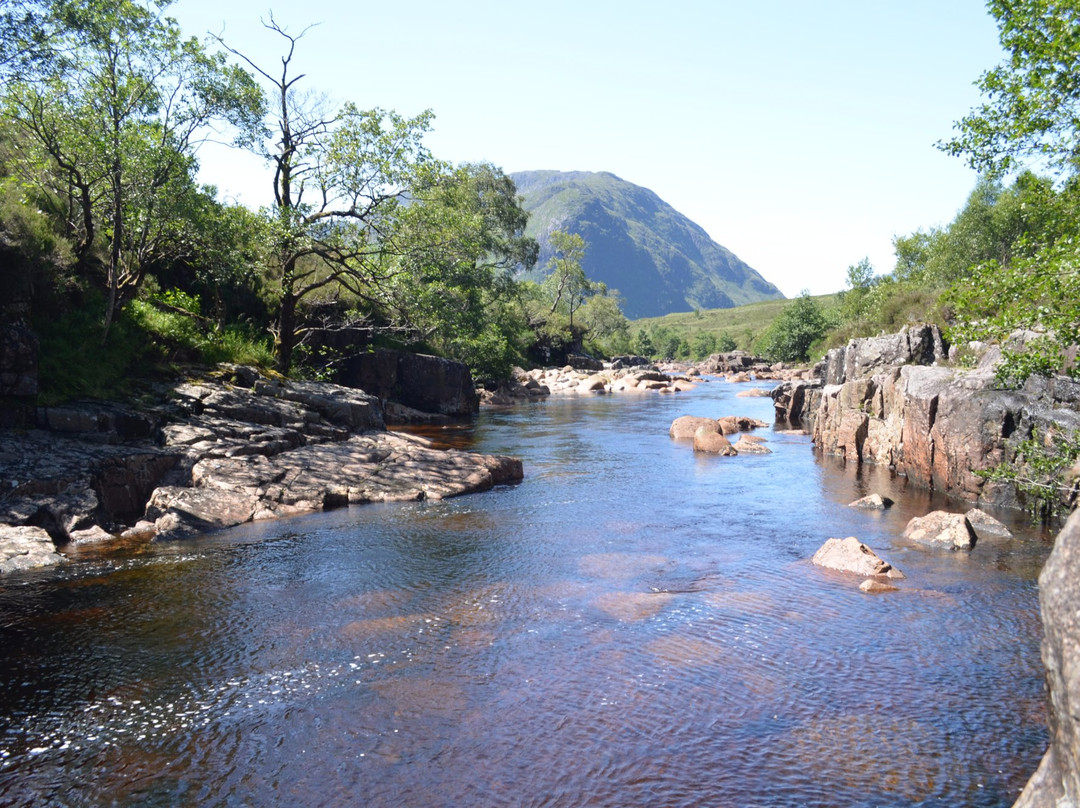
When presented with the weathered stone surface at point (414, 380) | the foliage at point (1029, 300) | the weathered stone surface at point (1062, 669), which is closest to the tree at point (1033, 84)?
the foliage at point (1029, 300)

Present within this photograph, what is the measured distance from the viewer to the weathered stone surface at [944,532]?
14727 mm

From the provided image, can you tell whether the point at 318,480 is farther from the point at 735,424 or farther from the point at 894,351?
the point at 894,351

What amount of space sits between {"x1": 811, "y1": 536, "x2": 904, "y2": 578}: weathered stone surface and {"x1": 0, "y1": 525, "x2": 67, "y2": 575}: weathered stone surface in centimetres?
1414

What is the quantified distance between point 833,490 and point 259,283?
24.6 meters

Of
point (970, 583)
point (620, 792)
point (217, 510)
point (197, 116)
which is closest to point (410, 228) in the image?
point (197, 116)

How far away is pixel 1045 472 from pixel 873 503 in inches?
180

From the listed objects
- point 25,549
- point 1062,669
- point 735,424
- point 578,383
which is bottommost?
point 25,549

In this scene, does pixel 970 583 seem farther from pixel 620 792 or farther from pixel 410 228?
pixel 410 228

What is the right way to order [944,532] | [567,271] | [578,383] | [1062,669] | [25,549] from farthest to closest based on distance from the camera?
[567,271] < [578,383] < [944,532] < [25,549] < [1062,669]

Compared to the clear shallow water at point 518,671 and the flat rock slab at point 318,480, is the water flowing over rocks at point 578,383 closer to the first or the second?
the flat rock slab at point 318,480

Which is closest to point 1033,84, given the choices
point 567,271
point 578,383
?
point 578,383

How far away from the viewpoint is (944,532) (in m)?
15.1

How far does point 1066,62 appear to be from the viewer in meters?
11.9

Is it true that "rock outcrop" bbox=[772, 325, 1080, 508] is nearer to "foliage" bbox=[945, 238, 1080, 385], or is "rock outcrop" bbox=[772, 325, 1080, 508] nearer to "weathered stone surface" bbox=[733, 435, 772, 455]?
"foliage" bbox=[945, 238, 1080, 385]
